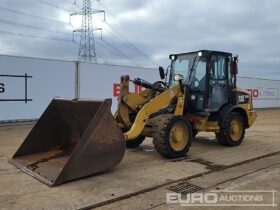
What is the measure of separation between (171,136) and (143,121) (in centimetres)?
65

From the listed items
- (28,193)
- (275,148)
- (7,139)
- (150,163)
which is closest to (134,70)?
(7,139)

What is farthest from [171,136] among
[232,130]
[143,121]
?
[232,130]

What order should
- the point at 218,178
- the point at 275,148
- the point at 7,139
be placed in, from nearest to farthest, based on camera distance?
the point at 218,178 < the point at 275,148 < the point at 7,139

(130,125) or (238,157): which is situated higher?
(130,125)

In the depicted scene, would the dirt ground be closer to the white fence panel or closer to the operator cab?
the operator cab

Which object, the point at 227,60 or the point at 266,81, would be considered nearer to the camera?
the point at 227,60

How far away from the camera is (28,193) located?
571 cm

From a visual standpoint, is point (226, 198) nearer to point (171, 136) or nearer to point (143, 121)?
point (171, 136)

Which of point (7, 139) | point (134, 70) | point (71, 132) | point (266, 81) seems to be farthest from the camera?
point (266, 81)

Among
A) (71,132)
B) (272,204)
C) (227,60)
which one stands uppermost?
(227,60)

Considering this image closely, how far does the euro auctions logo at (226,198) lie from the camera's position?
5.41 metres

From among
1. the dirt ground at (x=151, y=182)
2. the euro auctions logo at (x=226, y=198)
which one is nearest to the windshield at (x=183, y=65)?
the dirt ground at (x=151, y=182)

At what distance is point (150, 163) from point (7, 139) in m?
5.52

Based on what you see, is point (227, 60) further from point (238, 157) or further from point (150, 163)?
point (150, 163)
